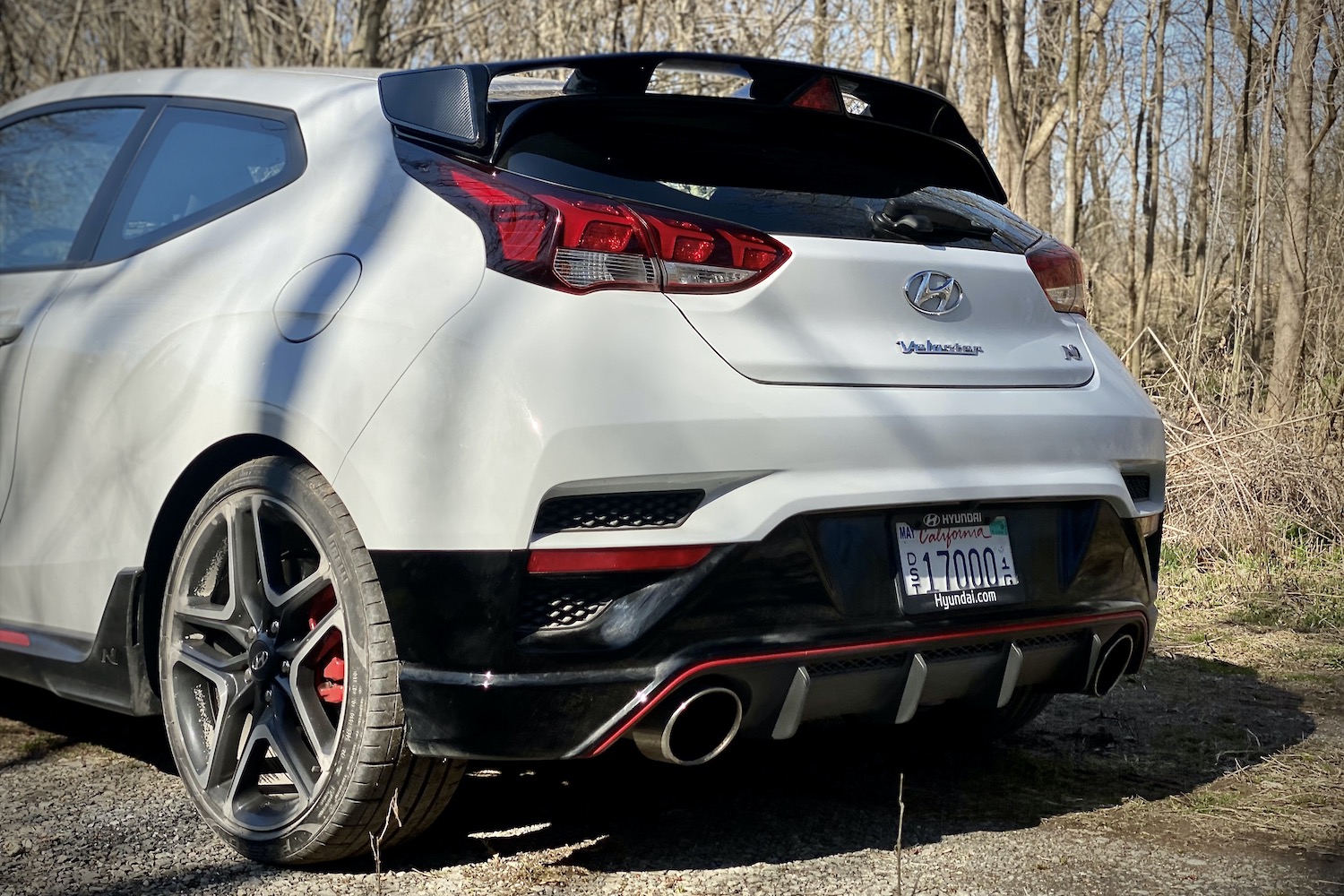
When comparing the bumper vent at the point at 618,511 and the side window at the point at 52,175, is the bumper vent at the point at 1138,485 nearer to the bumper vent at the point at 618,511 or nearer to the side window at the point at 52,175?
the bumper vent at the point at 618,511

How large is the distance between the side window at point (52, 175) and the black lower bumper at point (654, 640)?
1923mm

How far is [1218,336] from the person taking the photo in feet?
24.8

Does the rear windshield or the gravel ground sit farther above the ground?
the rear windshield

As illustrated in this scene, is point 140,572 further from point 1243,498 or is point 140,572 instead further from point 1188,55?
point 1188,55

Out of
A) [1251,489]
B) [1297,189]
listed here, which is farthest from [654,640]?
[1297,189]

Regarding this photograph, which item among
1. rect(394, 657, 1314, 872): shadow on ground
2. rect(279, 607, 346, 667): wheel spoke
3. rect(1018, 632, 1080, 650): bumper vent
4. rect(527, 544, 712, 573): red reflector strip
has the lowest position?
rect(394, 657, 1314, 872): shadow on ground

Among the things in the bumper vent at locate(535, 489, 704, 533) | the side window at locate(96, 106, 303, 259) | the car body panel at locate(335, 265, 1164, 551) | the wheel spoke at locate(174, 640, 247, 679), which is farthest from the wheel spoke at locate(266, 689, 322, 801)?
the side window at locate(96, 106, 303, 259)

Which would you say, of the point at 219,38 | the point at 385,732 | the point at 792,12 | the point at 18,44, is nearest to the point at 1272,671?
the point at 385,732

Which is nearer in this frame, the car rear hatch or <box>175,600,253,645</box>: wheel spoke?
the car rear hatch

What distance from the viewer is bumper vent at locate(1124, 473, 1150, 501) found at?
3133mm

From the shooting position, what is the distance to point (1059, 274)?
318cm

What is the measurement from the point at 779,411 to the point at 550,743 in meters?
0.73

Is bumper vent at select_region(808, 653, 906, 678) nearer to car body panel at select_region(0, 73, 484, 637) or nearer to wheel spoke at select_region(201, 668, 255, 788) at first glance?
car body panel at select_region(0, 73, 484, 637)

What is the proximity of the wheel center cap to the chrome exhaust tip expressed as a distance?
813 mm
